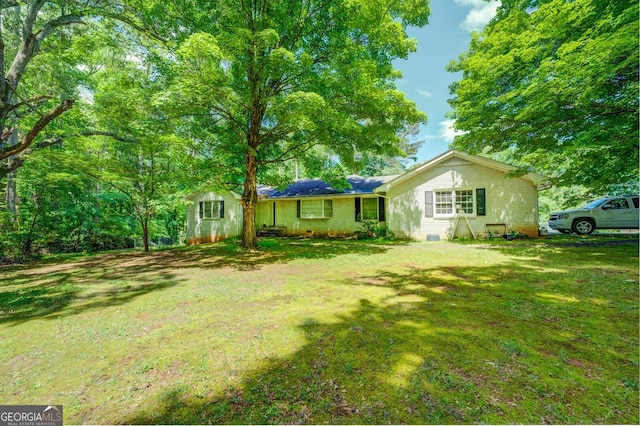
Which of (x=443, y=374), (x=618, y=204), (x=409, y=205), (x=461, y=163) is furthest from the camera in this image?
(x=409, y=205)

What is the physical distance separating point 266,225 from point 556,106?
16579 mm

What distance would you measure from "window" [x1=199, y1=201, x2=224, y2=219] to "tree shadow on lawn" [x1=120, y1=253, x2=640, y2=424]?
646 inches

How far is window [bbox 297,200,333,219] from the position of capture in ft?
56.3

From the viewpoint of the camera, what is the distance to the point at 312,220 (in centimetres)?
1756

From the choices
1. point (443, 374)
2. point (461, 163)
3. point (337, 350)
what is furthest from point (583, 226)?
point (337, 350)

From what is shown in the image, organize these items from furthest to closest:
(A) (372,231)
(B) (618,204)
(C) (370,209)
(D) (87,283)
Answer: (C) (370,209), (A) (372,231), (B) (618,204), (D) (87,283)

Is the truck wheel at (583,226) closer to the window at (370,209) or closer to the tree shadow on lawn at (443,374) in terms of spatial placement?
the window at (370,209)

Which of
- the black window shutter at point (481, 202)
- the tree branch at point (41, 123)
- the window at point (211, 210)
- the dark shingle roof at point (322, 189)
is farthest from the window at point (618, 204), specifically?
the window at point (211, 210)

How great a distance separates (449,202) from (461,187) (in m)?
0.99

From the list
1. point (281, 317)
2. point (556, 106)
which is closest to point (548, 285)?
point (281, 317)

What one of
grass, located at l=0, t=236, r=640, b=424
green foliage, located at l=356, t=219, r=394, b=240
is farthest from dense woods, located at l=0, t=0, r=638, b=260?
grass, located at l=0, t=236, r=640, b=424

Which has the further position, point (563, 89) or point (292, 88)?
point (292, 88)

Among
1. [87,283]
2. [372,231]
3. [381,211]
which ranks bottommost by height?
[87,283]

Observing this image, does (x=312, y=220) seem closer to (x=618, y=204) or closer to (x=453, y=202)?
(x=453, y=202)
